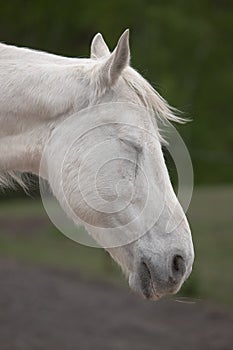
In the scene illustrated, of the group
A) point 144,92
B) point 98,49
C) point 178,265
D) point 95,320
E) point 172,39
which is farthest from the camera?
point 172,39

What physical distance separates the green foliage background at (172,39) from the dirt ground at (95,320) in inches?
241

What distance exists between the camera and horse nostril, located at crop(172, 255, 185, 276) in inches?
124

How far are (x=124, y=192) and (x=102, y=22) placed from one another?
13.4 metres

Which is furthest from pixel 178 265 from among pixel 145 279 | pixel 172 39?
pixel 172 39

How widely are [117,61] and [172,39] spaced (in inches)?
591

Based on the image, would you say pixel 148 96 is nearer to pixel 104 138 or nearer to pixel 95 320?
pixel 104 138

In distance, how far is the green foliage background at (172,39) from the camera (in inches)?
663

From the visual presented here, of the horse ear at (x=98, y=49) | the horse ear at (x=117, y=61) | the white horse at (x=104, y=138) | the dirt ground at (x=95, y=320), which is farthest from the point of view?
the dirt ground at (x=95, y=320)

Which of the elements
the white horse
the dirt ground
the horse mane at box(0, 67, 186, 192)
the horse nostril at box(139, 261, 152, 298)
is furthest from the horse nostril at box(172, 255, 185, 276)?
the dirt ground

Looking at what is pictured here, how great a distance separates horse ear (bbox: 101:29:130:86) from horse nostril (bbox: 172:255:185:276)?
73 cm

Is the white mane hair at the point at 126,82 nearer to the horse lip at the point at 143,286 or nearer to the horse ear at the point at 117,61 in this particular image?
the horse ear at the point at 117,61

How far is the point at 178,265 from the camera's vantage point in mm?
3178

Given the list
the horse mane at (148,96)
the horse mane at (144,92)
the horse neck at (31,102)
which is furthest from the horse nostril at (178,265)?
the horse neck at (31,102)

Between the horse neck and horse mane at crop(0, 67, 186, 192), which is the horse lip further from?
the horse neck
